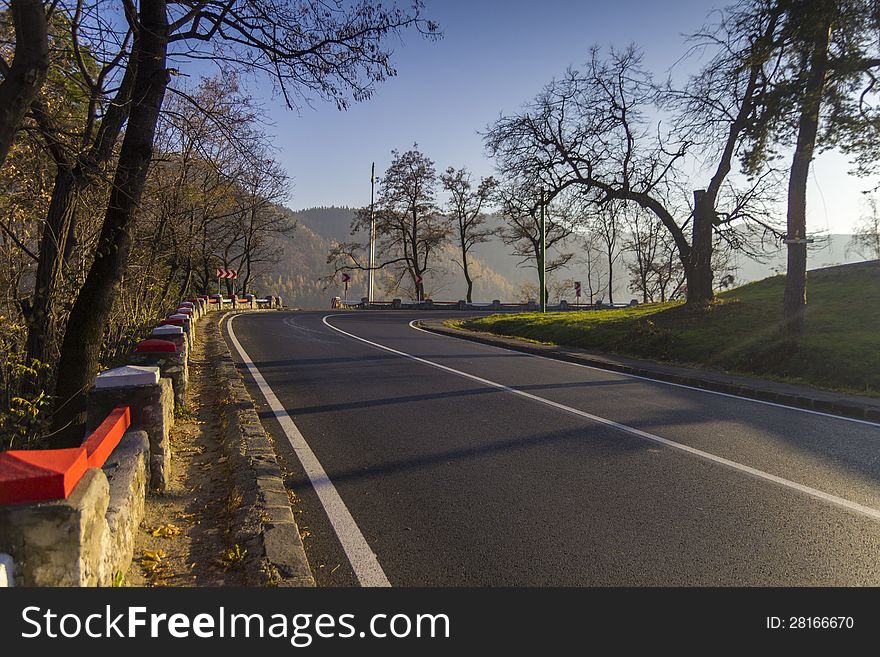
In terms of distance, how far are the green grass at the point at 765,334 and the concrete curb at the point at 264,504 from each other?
947 centimetres

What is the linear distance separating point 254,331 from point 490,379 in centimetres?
1154

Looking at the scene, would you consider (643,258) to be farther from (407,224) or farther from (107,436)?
(107,436)

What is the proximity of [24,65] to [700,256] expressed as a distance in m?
18.6

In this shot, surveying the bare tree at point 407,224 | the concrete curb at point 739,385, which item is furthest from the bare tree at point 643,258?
the concrete curb at point 739,385

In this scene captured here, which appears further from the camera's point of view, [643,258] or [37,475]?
[643,258]

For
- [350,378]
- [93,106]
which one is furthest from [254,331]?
[93,106]

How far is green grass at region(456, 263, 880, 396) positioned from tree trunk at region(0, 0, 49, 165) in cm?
1143

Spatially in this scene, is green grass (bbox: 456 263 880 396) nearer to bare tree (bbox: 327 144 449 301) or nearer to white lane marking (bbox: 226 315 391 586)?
white lane marking (bbox: 226 315 391 586)

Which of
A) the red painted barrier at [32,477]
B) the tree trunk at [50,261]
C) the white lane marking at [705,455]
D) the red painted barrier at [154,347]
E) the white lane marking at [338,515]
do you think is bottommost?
the white lane marking at [338,515]

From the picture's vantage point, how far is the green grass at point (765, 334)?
11.6 metres

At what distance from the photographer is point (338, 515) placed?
4.43m

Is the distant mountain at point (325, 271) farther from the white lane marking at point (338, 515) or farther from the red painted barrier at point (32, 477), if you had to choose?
the red painted barrier at point (32, 477)

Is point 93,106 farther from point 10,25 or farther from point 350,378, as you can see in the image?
point 350,378

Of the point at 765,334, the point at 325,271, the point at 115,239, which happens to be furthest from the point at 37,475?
the point at 325,271
